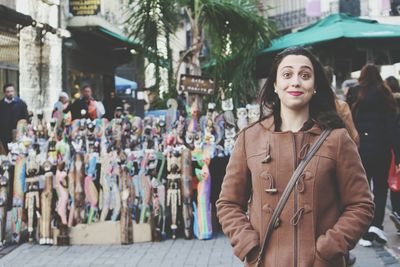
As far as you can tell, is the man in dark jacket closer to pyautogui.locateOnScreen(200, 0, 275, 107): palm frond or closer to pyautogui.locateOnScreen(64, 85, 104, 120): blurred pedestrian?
pyautogui.locateOnScreen(64, 85, 104, 120): blurred pedestrian

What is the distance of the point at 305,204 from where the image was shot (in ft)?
8.53

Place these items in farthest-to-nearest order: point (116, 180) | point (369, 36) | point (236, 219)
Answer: point (369, 36) < point (116, 180) < point (236, 219)

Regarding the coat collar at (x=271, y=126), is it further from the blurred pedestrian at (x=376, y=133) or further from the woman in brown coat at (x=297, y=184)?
the blurred pedestrian at (x=376, y=133)

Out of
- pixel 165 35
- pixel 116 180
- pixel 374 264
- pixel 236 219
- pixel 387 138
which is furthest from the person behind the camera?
pixel 165 35

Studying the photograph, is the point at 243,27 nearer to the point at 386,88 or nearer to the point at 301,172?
the point at 386,88

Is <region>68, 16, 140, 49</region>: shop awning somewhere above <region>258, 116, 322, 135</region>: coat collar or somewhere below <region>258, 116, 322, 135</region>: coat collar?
above

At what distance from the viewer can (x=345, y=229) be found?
2.56 metres

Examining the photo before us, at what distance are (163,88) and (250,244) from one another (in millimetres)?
9642

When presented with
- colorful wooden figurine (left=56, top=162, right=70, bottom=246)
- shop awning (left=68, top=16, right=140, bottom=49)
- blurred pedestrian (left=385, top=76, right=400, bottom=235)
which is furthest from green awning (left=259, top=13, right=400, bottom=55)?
colorful wooden figurine (left=56, top=162, right=70, bottom=246)

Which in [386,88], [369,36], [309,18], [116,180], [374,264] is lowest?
[374,264]

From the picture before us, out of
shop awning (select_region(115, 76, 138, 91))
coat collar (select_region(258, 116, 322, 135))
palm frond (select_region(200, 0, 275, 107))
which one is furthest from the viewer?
shop awning (select_region(115, 76, 138, 91))

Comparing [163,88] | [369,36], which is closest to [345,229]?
[369,36]

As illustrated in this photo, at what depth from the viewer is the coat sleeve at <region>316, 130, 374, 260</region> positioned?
8.36ft

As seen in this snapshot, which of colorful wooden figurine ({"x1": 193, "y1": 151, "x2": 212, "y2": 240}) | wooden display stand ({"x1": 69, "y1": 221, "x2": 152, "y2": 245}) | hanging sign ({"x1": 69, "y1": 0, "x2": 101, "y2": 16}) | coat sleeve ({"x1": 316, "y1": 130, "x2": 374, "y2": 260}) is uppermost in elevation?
hanging sign ({"x1": 69, "y1": 0, "x2": 101, "y2": 16})
